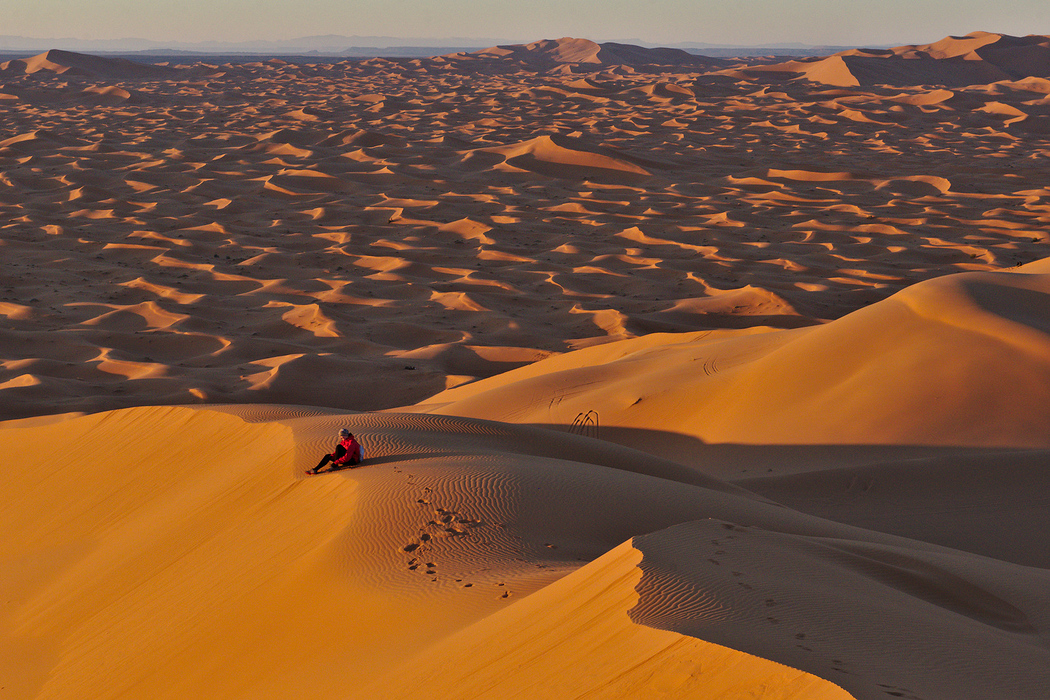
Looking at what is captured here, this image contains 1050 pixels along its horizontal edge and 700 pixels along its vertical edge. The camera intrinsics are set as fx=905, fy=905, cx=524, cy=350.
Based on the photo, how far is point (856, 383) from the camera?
240 inches

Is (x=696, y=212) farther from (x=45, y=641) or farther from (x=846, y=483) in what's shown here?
(x=45, y=641)

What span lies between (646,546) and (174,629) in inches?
69.9

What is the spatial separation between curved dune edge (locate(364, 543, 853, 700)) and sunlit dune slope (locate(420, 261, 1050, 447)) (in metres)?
3.66

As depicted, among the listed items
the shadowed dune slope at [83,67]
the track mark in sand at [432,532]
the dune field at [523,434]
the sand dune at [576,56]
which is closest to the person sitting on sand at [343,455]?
the dune field at [523,434]

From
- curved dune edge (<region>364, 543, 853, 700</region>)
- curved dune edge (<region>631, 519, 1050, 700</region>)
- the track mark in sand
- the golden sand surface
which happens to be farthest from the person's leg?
the golden sand surface

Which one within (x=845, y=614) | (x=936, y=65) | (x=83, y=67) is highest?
(x=936, y=65)

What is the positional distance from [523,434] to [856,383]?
2470 mm

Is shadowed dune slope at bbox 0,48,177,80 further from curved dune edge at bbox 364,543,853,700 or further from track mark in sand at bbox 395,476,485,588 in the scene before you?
curved dune edge at bbox 364,543,853,700

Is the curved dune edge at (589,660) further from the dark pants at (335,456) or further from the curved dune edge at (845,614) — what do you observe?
the dark pants at (335,456)

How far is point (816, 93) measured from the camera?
3466 centimetres

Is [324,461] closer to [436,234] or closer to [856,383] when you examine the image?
[856,383]

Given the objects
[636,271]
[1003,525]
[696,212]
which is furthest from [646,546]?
[696,212]

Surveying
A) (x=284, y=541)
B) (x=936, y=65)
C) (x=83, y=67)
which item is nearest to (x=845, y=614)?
(x=284, y=541)

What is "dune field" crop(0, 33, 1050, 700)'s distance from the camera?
2.47 m
